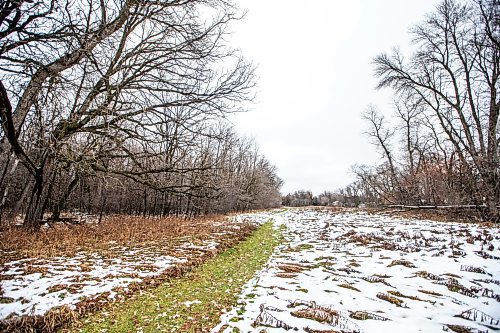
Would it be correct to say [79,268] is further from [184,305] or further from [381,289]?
[381,289]

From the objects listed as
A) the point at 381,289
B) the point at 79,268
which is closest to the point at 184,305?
the point at 79,268

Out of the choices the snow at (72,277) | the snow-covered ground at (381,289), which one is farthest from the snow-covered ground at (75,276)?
the snow-covered ground at (381,289)

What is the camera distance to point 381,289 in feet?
18.7

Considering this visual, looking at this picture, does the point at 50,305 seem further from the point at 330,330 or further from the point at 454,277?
the point at 454,277

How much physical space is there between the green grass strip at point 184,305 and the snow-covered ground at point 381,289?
40 cm

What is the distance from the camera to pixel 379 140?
29109mm

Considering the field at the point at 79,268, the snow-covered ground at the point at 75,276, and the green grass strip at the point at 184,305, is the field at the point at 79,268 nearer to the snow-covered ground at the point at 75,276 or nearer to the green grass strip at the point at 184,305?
the snow-covered ground at the point at 75,276

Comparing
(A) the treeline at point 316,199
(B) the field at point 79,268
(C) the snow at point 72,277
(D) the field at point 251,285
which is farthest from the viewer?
(A) the treeline at point 316,199

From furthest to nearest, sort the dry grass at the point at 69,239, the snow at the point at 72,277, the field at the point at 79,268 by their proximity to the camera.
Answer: the dry grass at the point at 69,239, the snow at the point at 72,277, the field at the point at 79,268

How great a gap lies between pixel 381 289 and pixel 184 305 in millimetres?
4252

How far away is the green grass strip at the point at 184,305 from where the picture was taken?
432 centimetres

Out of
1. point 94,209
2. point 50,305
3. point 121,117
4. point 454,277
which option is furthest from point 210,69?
point 94,209

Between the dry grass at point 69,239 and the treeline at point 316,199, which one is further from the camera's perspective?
the treeline at point 316,199

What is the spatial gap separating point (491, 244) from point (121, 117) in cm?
1227
